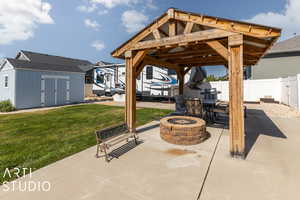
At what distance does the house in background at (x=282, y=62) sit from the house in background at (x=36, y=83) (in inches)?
910

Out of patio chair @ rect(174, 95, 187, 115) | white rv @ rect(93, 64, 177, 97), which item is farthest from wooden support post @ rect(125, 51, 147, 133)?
white rv @ rect(93, 64, 177, 97)

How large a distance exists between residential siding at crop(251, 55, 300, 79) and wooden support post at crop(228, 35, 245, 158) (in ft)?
66.1

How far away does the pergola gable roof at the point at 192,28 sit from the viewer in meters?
3.49

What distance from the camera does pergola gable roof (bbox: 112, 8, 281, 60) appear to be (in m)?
3.49

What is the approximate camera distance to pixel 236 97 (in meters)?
3.60

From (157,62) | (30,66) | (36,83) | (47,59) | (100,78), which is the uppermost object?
(47,59)

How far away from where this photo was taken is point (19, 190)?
2.48 metres

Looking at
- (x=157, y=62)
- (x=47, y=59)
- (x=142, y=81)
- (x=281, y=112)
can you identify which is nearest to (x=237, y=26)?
(x=157, y=62)

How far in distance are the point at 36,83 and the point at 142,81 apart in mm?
11096

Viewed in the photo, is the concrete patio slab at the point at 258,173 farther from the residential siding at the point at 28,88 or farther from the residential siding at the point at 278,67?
the residential siding at the point at 278,67

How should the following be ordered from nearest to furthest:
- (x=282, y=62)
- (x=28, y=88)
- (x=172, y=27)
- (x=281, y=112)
→ (x=172, y=27) → (x=281, y=112) → (x=28, y=88) → (x=282, y=62)

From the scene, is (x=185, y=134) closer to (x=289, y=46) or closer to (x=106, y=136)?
(x=106, y=136)

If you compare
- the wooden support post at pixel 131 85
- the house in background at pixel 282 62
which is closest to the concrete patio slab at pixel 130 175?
the wooden support post at pixel 131 85

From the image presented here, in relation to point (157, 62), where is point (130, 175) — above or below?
below
